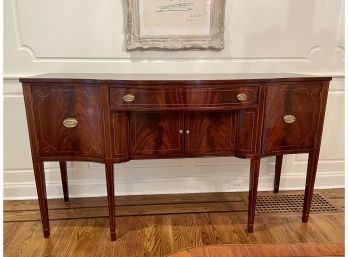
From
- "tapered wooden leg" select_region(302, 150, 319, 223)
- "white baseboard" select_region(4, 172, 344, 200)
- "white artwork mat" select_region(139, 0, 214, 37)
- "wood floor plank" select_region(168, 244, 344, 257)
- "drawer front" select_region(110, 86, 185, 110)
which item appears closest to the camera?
"wood floor plank" select_region(168, 244, 344, 257)

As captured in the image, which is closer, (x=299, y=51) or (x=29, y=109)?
(x=29, y=109)

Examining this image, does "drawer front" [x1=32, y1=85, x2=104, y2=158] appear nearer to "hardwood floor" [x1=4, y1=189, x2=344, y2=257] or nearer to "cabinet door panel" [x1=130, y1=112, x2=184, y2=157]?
"cabinet door panel" [x1=130, y1=112, x2=184, y2=157]

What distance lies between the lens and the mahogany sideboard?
1.42 meters

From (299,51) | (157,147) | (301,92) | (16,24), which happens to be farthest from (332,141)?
(16,24)

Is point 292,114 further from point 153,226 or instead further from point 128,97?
point 153,226

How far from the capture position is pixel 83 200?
212 centimetres

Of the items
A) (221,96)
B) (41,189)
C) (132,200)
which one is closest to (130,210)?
(132,200)

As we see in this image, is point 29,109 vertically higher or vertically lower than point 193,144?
higher

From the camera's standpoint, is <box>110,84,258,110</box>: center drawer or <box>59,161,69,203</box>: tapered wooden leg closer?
<box>110,84,258,110</box>: center drawer

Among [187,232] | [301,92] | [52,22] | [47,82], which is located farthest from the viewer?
[52,22]

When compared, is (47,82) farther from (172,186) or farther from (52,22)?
(172,186)

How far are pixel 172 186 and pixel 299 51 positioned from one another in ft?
4.49

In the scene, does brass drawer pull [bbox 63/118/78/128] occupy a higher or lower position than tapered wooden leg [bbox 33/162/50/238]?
higher
